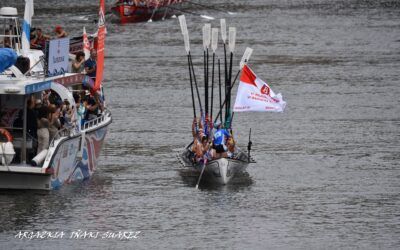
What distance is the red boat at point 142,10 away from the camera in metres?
81.2

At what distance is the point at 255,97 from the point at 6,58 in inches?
285

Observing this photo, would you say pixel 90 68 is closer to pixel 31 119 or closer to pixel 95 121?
pixel 95 121

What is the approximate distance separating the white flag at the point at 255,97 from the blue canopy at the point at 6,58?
6513 mm

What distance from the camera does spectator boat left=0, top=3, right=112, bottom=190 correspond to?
26297 millimetres

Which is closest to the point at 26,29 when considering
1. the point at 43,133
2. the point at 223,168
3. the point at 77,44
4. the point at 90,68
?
the point at 90,68

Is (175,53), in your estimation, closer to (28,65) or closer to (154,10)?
(154,10)

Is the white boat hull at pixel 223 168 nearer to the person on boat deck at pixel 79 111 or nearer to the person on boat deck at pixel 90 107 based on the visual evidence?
the person on boat deck at pixel 90 107

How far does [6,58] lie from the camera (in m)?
26.5

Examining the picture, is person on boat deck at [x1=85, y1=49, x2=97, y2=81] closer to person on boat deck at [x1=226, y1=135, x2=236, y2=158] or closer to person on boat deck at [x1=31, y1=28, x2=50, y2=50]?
person on boat deck at [x1=31, y1=28, x2=50, y2=50]

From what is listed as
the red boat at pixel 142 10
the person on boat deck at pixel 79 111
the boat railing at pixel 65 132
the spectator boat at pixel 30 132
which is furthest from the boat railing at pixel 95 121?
the red boat at pixel 142 10

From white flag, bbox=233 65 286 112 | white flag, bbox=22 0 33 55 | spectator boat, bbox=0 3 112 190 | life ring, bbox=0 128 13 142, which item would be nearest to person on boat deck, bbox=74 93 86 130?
spectator boat, bbox=0 3 112 190

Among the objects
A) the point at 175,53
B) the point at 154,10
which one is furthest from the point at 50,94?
the point at 154,10

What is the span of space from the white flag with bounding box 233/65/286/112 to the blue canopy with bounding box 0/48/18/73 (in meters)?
6.51

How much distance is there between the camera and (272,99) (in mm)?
31203
